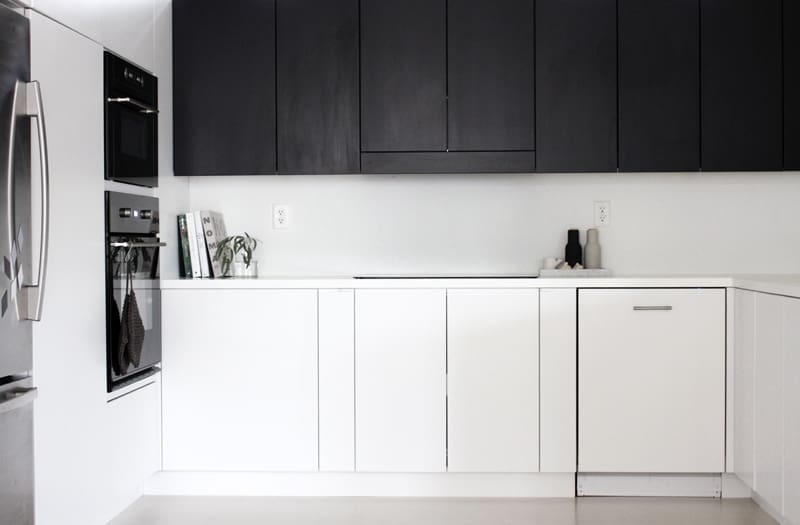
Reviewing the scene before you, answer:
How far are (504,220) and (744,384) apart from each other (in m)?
1.28

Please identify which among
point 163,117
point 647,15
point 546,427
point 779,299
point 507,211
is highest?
point 647,15

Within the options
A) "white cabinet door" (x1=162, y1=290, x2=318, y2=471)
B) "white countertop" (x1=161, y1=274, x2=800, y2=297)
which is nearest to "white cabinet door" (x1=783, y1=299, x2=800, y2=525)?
"white countertop" (x1=161, y1=274, x2=800, y2=297)

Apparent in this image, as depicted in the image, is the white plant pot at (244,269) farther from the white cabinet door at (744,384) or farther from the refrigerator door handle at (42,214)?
the white cabinet door at (744,384)

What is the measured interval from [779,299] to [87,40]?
2.51m

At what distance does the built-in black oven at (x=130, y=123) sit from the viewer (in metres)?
2.59

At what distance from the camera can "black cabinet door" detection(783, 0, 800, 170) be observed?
318 centimetres

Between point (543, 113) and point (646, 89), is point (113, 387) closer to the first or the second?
point (543, 113)

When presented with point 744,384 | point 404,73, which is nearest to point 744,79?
point 744,384

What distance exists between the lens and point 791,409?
242 cm

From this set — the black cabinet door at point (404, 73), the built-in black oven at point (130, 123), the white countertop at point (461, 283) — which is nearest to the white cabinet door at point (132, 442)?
the white countertop at point (461, 283)

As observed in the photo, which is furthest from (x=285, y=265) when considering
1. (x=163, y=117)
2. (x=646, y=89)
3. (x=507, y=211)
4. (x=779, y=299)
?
(x=779, y=299)

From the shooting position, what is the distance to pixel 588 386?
9.81 feet

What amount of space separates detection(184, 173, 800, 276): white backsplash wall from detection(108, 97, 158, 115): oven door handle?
2.11 ft

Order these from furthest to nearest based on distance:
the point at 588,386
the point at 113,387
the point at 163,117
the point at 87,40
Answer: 1. the point at 163,117
2. the point at 588,386
3. the point at 113,387
4. the point at 87,40
